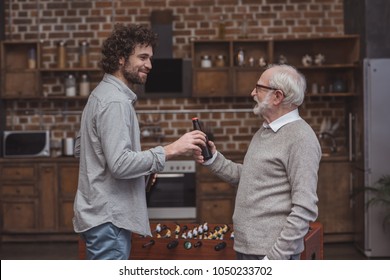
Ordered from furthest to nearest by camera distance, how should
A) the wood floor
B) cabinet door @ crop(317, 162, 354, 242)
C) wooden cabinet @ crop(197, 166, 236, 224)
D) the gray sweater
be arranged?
wooden cabinet @ crop(197, 166, 236, 224)
cabinet door @ crop(317, 162, 354, 242)
the wood floor
the gray sweater

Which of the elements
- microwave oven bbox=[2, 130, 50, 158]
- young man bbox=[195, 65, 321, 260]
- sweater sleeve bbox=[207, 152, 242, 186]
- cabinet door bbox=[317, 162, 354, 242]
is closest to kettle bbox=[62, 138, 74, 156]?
microwave oven bbox=[2, 130, 50, 158]

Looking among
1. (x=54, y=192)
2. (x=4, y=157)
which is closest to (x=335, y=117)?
(x=54, y=192)

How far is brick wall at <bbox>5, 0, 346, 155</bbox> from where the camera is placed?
7.01 m

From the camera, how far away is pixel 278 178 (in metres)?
2.25

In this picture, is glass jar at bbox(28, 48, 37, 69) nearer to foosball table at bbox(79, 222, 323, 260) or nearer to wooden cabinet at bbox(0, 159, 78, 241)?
wooden cabinet at bbox(0, 159, 78, 241)

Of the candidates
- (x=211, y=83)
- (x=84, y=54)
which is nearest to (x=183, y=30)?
(x=211, y=83)

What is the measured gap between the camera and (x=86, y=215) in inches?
94.7

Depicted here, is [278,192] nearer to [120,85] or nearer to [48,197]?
[120,85]

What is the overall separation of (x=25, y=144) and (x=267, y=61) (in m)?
2.53

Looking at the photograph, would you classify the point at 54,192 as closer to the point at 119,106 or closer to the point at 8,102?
the point at 8,102

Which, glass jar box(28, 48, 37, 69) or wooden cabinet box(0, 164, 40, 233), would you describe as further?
glass jar box(28, 48, 37, 69)

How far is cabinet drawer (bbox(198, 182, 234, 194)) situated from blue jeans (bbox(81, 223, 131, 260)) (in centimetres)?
409
